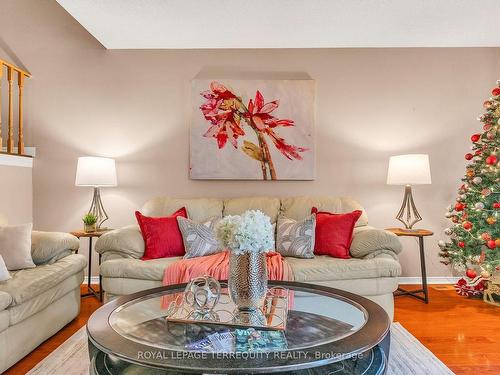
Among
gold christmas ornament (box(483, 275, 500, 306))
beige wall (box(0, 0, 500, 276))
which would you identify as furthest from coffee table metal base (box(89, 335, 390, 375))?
beige wall (box(0, 0, 500, 276))

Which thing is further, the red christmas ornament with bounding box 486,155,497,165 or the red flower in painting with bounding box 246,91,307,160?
the red flower in painting with bounding box 246,91,307,160

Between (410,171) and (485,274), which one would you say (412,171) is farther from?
(485,274)

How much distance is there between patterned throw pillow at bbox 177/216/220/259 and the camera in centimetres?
292

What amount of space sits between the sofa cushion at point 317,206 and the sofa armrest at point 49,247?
1.87 m

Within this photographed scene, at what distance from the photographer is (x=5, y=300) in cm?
200

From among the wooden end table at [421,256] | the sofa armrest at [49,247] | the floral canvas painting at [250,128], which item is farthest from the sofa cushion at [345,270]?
the sofa armrest at [49,247]

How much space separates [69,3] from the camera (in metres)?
2.87

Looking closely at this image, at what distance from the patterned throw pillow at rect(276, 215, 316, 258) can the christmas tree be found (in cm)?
146

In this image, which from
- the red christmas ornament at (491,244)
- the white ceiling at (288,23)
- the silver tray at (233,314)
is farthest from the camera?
the red christmas ornament at (491,244)

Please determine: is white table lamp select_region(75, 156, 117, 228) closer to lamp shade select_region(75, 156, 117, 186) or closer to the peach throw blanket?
lamp shade select_region(75, 156, 117, 186)

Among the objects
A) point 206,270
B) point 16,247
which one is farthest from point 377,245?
point 16,247

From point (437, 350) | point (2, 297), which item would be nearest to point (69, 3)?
point (2, 297)

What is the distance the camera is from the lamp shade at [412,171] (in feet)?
11.0

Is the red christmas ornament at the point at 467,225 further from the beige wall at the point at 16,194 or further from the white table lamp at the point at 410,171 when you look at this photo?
the beige wall at the point at 16,194
